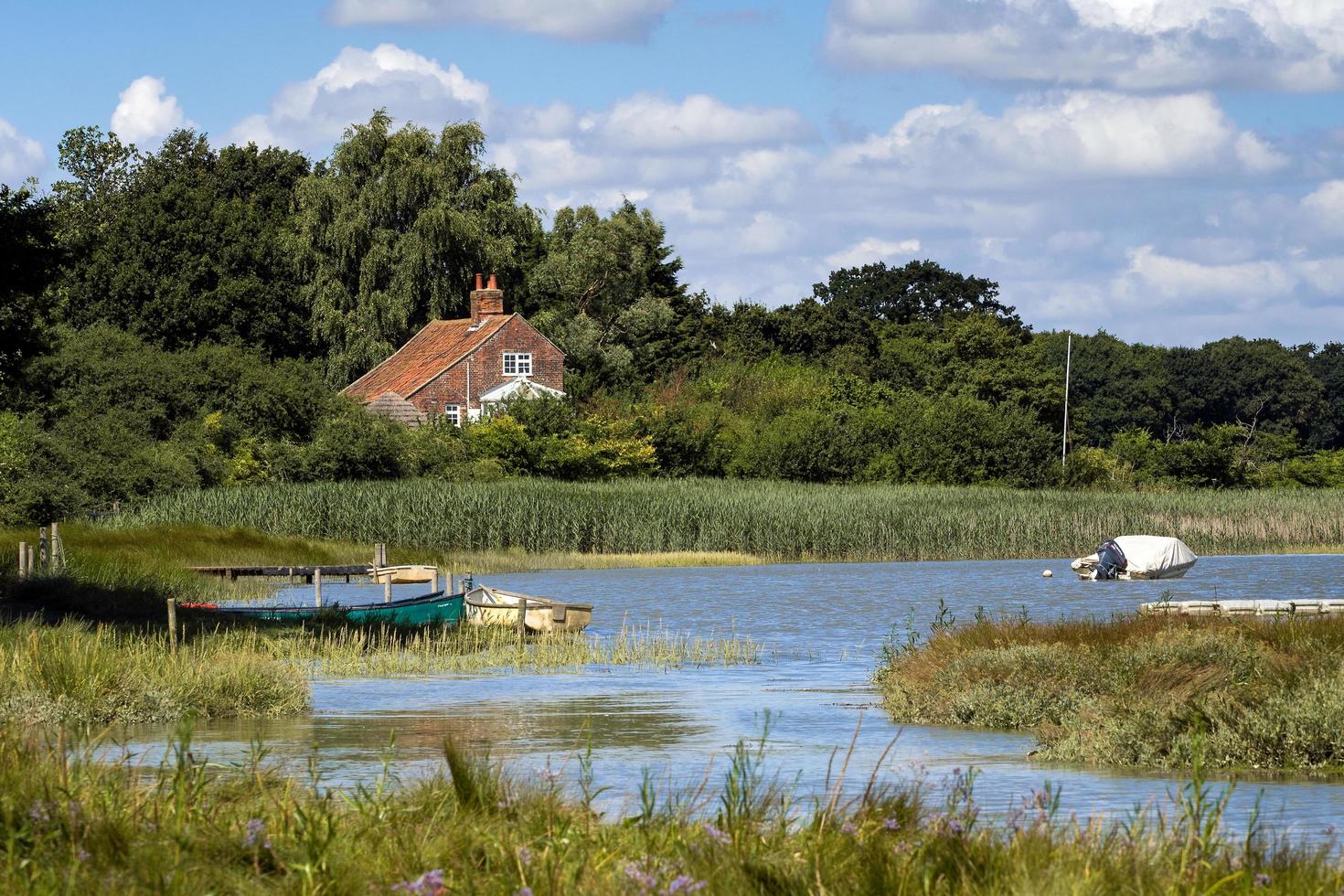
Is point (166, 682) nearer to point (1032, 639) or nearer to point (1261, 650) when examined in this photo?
point (1032, 639)

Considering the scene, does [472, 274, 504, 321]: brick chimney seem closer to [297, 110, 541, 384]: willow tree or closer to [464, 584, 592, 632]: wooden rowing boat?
[297, 110, 541, 384]: willow tree

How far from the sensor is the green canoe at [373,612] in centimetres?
2784

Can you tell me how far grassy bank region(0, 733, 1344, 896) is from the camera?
7.73 metres

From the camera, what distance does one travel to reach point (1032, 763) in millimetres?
15305

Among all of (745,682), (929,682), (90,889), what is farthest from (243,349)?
(90,889)

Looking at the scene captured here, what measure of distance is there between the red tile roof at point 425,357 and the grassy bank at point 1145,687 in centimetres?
6004

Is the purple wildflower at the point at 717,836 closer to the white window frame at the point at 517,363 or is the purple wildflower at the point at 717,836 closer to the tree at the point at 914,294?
the white window frame at the point at 517,363

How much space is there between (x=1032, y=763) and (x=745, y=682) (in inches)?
343

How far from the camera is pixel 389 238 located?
83.8 metres

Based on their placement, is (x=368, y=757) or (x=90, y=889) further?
(x=368, y=757)

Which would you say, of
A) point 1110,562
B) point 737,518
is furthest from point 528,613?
point 737,518

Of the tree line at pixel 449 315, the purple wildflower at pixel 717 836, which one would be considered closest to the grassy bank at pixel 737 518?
the tree line at pixel 449 315

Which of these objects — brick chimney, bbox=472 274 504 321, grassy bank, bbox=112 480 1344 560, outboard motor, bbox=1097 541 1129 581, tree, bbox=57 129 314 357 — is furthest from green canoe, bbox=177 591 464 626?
tree, bbox=57 129 314 357

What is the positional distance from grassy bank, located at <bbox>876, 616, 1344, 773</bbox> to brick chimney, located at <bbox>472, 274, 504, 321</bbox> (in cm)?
6264
